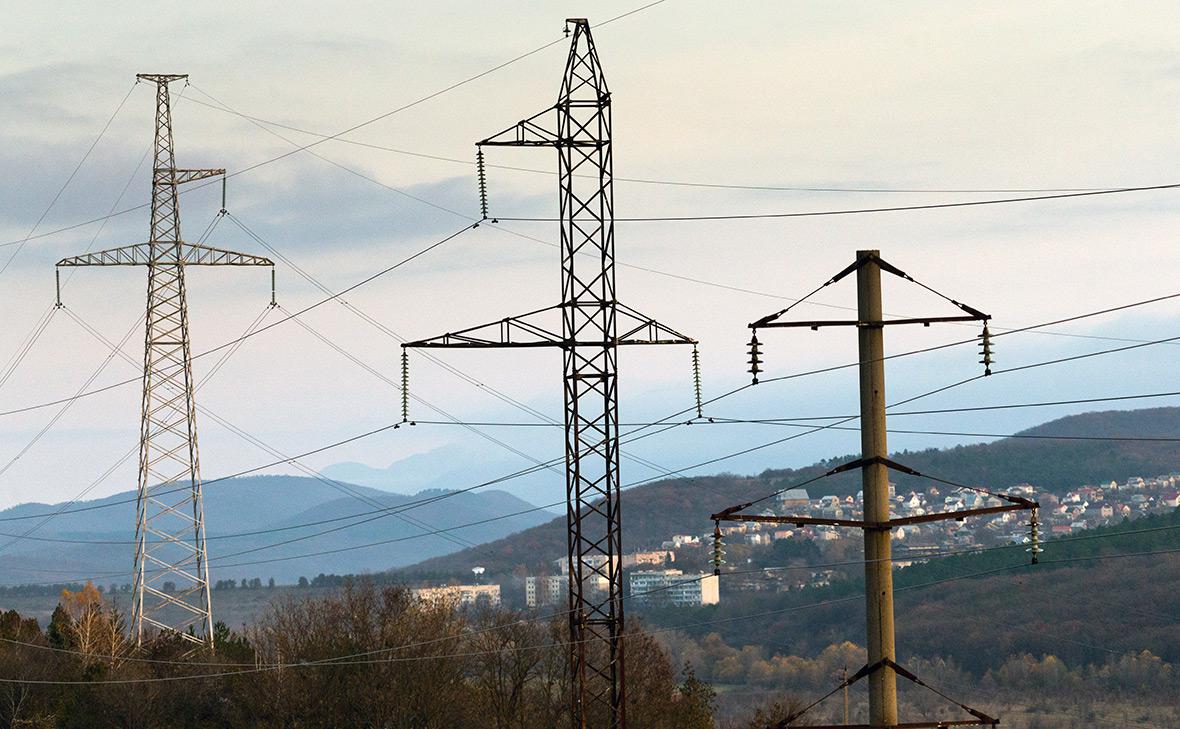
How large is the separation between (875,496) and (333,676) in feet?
162

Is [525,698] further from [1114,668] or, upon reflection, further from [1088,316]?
[1114,668]

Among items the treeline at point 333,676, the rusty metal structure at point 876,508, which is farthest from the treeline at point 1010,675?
the rusty metal structure at point 876,508

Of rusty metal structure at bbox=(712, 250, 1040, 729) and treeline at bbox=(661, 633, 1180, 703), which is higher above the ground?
rusty metal structure at bbox=(712, 250, 1040, 729)

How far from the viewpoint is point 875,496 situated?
89.7 feet

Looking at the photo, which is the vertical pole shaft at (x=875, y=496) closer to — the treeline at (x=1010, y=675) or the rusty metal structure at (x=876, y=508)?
the rusty metal structure at (x=876, y=508)

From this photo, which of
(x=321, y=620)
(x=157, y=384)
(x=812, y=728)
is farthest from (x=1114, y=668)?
(x=812, y=728)

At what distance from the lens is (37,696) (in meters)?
74.1

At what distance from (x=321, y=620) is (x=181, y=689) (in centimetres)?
922

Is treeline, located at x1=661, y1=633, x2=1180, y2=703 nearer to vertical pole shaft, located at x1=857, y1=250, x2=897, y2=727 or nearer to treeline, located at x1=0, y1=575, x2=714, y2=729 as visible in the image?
treeline, located at x1=0, y1=575, x2=714, y2=729

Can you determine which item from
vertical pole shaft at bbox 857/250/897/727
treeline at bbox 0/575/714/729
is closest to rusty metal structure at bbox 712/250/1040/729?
vertical pole shaft at bbox 857/250/897/727

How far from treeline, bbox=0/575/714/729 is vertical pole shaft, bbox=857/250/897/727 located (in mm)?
44832

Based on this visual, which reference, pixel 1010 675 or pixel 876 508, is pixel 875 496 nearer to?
pixel 876 508

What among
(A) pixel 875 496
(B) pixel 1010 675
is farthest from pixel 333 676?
(B) pixel 1010 675

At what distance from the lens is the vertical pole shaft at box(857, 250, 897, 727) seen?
27.1m
